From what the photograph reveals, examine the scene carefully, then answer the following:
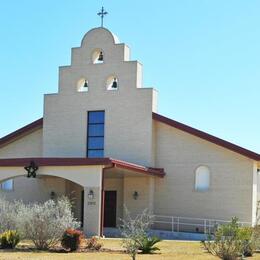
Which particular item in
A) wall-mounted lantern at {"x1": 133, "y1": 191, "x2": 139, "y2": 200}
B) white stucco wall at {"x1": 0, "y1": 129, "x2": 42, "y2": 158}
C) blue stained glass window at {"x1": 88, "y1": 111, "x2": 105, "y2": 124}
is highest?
blue stained glass window at {"x1": 88, "y1": 111, "x2": 105, "y2": 124}

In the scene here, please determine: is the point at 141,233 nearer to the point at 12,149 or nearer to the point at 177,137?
the point at 177,137

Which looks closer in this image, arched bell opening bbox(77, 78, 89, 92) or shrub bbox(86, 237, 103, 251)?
shrub bbox(86, 237, 103, 251)

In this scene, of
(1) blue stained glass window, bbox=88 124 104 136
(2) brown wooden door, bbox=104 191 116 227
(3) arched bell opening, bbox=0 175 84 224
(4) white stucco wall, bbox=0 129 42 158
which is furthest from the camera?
(4) white stucco wall, bbox=0 129 42 158

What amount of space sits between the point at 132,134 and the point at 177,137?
2.53 metres

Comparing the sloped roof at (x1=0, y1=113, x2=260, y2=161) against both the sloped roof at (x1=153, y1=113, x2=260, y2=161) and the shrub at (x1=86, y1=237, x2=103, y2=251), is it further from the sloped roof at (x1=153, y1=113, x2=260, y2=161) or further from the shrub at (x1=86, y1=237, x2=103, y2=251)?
the shrub at (x1=86, y1=237, x2=103, y2=251)

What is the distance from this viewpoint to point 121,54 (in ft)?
113

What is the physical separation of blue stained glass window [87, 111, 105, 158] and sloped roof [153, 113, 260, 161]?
3.28m

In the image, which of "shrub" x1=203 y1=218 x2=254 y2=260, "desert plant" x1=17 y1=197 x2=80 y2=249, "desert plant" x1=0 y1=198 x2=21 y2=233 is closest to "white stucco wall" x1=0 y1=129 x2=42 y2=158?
"desert plant" x1=0 y1=198 x2=21 y2=233

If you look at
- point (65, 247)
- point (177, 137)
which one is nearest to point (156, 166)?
point (177, 137)

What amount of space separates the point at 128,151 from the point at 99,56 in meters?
5.96

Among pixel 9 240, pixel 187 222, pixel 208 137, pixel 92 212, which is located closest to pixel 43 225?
pixel 9 240

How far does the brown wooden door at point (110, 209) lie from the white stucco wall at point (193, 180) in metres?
2.58

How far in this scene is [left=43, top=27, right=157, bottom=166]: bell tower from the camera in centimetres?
3388

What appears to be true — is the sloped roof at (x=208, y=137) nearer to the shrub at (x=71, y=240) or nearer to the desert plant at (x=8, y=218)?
the desert plant at (x=8, y=218)
